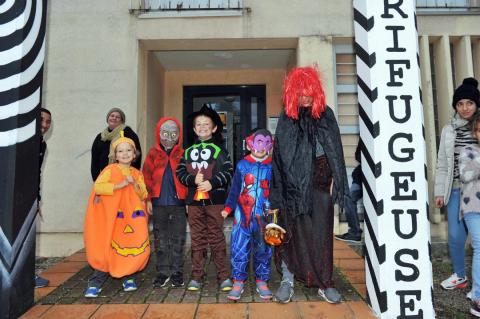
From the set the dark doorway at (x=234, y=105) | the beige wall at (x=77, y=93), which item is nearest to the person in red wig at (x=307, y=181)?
the beige wall at (x=77, y=93)

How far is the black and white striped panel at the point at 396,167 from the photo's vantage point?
276 centimetres

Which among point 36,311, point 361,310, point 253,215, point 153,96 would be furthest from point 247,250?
point 153,96

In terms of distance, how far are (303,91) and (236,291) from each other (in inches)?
71.3

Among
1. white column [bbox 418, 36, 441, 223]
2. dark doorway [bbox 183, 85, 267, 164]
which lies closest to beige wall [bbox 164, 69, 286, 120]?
dark doorway [bbox 183, 85, 267, 164]

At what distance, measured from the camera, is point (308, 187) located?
3.06 m

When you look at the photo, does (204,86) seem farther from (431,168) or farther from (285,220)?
(285,220)

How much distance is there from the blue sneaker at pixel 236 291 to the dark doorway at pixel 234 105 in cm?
466

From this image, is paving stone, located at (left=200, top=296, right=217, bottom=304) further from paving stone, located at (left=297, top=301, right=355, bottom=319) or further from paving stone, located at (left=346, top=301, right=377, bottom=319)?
paving stone, located at (left=346, top=301, right=377, bottom=319)

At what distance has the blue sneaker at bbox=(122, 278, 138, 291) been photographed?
344 centimetres

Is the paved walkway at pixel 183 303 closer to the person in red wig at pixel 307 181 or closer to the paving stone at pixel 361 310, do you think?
the paving stone at pixel 361 310

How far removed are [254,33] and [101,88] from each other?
8.69ft

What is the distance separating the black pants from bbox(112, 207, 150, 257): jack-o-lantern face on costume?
20 cm

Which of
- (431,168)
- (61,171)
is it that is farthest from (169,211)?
(431,168)

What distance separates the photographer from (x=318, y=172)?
10.3 ft
